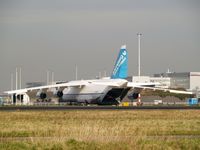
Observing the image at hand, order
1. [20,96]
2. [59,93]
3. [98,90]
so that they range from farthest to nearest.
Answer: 1. [20,96]
2. [59,93]
3. [98,90]

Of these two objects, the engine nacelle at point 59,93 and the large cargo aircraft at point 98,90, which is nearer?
the large cargo aircraft at point 98,90

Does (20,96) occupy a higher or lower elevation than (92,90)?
lower

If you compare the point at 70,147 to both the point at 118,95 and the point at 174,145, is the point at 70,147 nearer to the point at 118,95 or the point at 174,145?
the point at 174,145

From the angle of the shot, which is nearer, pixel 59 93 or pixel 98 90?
pixel 98 90

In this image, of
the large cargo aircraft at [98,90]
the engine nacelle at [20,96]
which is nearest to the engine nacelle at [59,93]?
the large cargo aircraft at [98,90]

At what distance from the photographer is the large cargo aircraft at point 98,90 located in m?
102

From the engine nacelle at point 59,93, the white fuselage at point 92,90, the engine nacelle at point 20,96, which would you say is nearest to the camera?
the white fuselage at point 92,90

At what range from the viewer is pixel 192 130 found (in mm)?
34625

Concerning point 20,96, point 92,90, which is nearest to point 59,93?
point 92,90

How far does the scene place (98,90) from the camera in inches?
4119

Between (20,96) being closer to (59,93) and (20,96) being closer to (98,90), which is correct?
(59,93)

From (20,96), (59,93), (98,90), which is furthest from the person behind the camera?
(20,96)

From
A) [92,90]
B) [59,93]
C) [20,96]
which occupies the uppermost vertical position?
[92,90]

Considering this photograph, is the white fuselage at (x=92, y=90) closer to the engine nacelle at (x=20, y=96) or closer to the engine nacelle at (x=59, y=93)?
the engine nacelle at (x=59, y=93)
